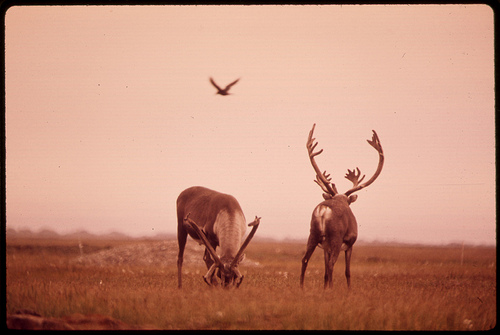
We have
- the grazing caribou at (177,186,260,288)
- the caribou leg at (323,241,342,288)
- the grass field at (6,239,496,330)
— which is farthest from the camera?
the caribou leg at (323,241,342,288)

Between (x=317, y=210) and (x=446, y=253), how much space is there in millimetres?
7183

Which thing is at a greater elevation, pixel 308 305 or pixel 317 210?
pixel 317 210

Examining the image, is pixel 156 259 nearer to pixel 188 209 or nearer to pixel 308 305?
pixel 188 209

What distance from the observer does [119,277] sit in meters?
11.7

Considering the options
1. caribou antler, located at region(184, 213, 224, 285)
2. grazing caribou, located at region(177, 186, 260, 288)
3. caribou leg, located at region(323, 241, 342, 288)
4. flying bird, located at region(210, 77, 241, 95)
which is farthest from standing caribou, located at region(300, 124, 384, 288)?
flying bird, located at region(210, 77, 241, 95)

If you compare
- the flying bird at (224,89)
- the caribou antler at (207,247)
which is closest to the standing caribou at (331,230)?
the caribou antler at (207,247)

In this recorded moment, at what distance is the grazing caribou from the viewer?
952cm

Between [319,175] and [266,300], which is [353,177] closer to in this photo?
[319,175]

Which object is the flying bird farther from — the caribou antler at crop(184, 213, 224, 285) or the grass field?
the grass field

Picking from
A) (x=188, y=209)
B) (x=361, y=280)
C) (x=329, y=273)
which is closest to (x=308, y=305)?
(x=329, y=273)

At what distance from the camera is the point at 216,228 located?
417 inches

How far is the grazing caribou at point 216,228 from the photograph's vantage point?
31.2 ft

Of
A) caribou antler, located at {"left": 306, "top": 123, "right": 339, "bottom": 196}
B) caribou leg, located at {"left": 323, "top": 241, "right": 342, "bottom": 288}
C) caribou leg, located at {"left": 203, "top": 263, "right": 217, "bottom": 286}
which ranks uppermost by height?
caribou antler, located at {"left": 306, "top": 123, "right": 339, "bottom": 196}

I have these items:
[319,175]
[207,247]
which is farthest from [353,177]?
[207,247]
